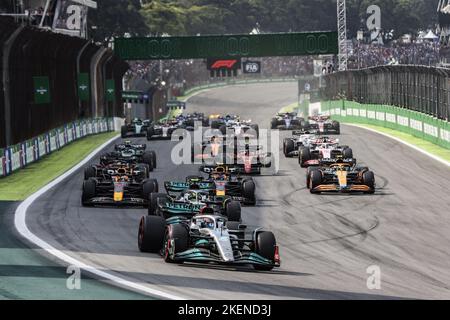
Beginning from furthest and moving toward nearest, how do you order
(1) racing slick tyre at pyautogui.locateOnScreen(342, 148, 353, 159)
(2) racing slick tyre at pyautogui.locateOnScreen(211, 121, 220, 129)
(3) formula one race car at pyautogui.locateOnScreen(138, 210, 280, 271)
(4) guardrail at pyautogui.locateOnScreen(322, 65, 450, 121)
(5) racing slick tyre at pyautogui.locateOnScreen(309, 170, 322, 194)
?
(2) racing slick tyre at pyautogui.locateOnScreen(211, 121, 220, 129), (4) guardrail at pyautogui.locateOnScreen(322, 65, 450, 121), (1) racing slick tyre at pyautogui.locateOnScreen(342, 148, 353, 159), (5) racing slick tyre at pyautogui.locateOnScreen(309, 170, 322, 194), (3) formula one race car at pyautogui.locateOnScreen(138, 210, 280, 271)

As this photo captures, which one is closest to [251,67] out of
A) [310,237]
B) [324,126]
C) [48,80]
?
[324,126]

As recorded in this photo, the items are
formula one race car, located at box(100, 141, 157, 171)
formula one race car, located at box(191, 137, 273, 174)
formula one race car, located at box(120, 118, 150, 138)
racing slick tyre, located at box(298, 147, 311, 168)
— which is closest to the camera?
formula one race car, located at box(100, 141, 157, 171)

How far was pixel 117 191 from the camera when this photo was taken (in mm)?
29109

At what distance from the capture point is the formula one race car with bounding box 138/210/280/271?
20.2m

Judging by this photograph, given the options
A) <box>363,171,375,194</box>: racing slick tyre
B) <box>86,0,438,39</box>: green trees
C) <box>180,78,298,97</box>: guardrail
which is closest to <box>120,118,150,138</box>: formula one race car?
<box>363,171,375,194</box>: racing slick tyre

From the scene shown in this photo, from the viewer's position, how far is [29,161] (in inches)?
1688

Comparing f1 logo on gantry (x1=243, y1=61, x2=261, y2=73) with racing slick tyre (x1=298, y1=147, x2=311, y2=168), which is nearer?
racing slick tyre (x1=298, y1=147, x2=311, y2=168)

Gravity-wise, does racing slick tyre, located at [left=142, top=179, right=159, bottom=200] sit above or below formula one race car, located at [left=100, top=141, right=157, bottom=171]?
below

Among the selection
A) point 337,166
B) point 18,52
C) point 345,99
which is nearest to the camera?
point 337,166

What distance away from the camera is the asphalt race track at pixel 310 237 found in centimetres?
1858

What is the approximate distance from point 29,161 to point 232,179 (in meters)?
14.8

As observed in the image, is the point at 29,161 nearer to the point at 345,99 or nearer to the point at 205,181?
the point at 205,181

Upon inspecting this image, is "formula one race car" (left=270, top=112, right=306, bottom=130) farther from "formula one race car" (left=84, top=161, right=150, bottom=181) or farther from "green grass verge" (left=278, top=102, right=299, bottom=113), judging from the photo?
"green grass verge" (left=278, top=102, right=299, bottom=113)

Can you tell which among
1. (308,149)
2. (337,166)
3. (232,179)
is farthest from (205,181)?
(308,149)
